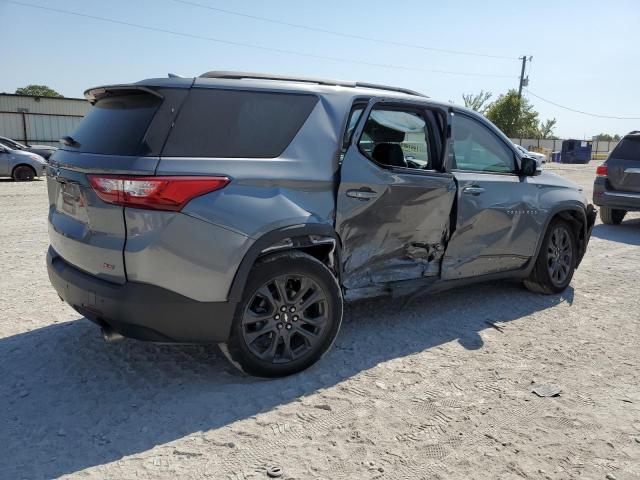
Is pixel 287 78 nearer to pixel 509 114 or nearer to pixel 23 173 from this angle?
pixel 23 173

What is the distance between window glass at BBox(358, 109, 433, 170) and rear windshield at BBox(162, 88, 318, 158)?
684 mm

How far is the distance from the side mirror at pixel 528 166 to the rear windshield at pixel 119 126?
11.2ft

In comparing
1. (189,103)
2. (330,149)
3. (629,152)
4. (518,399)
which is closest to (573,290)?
(518,399)

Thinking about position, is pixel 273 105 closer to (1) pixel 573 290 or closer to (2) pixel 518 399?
(2) pixel 518 399

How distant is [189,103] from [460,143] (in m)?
2.46

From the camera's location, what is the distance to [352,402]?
123 inches

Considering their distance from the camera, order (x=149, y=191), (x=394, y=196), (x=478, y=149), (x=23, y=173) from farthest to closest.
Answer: (x=23, y=173) → (x=478, y=149) → (x=394, y=196) → (x=149, y=191)

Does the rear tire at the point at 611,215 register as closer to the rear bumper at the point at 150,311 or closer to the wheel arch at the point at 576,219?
the wheel arch at the point at 576,219

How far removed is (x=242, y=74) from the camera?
3572 millimetres

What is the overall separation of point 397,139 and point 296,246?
5.30 ft

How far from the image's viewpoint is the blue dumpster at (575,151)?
43.4m

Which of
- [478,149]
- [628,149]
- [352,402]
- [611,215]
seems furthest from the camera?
[611,215]

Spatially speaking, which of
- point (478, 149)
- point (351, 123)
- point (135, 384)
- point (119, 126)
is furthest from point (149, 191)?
point (478, 149)

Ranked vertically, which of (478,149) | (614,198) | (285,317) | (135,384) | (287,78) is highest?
(287,78)
